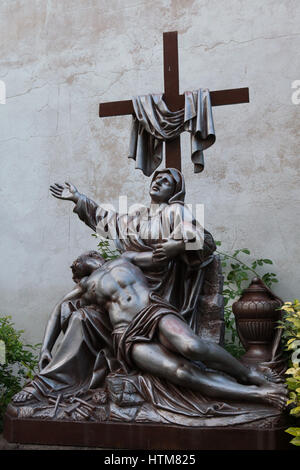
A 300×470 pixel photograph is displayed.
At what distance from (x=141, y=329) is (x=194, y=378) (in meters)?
0.47

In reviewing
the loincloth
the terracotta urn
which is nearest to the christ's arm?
the loincloth

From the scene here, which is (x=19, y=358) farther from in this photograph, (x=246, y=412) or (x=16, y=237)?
(x=246, y=412)

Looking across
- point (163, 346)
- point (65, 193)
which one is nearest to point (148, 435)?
→ point (163, 346)

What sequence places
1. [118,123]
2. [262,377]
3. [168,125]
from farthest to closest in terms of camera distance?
[118,123], [168,125], [262,377]

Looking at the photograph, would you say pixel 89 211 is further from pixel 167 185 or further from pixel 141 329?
pixel 141 329

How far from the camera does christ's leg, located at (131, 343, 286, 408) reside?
334 cm

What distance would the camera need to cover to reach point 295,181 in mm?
6172

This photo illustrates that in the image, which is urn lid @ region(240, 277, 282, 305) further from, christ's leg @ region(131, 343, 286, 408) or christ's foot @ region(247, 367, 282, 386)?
christ's leg @ region(131, 343, 286, 408)

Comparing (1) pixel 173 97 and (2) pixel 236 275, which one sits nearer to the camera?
(1) pixel 173 97

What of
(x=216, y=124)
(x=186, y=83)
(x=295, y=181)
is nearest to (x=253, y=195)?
(x=295, y=181)

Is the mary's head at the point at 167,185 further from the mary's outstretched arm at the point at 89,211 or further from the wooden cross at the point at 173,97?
the mary's outstretched arm at the point at 89,211

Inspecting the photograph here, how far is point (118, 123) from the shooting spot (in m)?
7.06

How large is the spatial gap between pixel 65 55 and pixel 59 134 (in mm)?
1099

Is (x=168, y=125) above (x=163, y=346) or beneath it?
above
